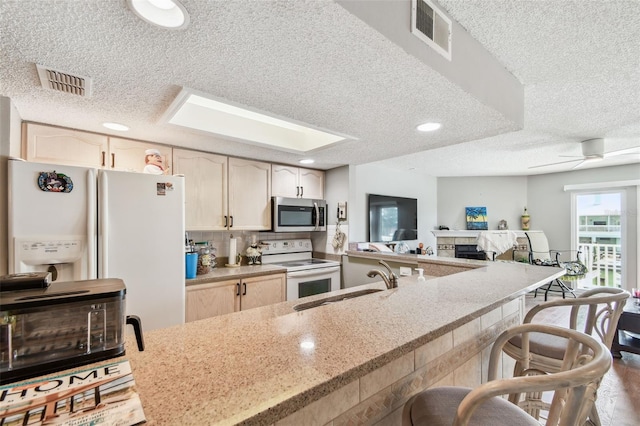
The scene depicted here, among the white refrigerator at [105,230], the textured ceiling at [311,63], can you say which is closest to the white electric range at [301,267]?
the white refrigerator at [105,230]

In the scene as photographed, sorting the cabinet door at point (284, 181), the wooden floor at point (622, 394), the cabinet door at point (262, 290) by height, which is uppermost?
the cabinet door at point (284, 181)

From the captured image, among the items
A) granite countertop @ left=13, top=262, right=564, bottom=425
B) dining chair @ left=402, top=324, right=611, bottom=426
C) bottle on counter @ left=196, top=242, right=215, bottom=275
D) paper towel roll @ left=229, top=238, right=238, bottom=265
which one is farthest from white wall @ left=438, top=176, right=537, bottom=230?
dining chair @ left=402, top=324, right=611, bottom=426

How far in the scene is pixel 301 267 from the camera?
10.3 ft

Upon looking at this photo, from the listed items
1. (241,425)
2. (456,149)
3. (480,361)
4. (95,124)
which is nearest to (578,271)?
(456,149)

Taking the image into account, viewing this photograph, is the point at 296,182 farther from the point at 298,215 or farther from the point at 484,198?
the point at 484,198

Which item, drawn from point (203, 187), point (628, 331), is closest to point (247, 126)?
point (203, 187)

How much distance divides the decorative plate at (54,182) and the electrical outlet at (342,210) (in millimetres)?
2604

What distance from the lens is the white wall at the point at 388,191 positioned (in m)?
3.75

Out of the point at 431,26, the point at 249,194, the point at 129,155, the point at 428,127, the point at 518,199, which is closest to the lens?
the point at 431,26

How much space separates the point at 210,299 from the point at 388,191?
317 cm

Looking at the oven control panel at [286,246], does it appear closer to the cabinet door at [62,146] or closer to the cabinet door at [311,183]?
the cabinet door at [311,183]

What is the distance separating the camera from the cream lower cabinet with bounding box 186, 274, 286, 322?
2.44m

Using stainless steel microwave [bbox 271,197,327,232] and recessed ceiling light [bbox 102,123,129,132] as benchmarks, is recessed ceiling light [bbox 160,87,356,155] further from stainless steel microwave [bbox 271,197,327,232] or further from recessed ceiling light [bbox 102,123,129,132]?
stainless steel microwave [bbox 271,197,327,232]

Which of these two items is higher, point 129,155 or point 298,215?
point 129,155
